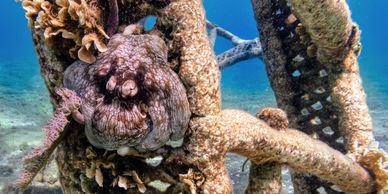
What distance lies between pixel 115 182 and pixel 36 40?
1.17 meters

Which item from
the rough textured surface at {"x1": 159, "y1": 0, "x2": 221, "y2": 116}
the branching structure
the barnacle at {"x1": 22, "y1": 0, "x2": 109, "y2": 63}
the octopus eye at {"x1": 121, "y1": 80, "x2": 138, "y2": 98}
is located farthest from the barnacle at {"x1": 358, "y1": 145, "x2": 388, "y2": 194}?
the branching structure

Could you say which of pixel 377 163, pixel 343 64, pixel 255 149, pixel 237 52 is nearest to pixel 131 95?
pixel 255 149

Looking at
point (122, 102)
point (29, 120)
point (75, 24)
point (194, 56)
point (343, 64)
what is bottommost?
point (122, 102)

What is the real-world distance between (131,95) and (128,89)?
0.13 feet

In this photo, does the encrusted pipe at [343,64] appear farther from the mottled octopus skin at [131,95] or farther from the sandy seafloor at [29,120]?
the mottled octopus skin at [131,95]

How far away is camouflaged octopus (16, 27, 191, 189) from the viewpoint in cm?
191

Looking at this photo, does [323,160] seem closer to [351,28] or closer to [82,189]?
[351,28]

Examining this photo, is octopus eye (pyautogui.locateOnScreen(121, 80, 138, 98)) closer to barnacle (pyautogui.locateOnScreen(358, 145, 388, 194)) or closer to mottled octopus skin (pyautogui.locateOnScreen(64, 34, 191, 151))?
mottled octopus skin (pyautogui.locateOnScreen(64, 34, 191, 151))

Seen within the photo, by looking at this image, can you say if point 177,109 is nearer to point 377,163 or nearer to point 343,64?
point 377,163

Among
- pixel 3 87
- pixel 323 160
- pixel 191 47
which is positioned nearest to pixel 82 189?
pixel 191 47

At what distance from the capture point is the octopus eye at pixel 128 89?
6.29 feet

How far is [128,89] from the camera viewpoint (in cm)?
192

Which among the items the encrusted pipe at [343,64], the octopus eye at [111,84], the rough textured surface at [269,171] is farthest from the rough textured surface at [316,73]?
the octopus eye at [111,84]

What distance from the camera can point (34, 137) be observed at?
393 inches
